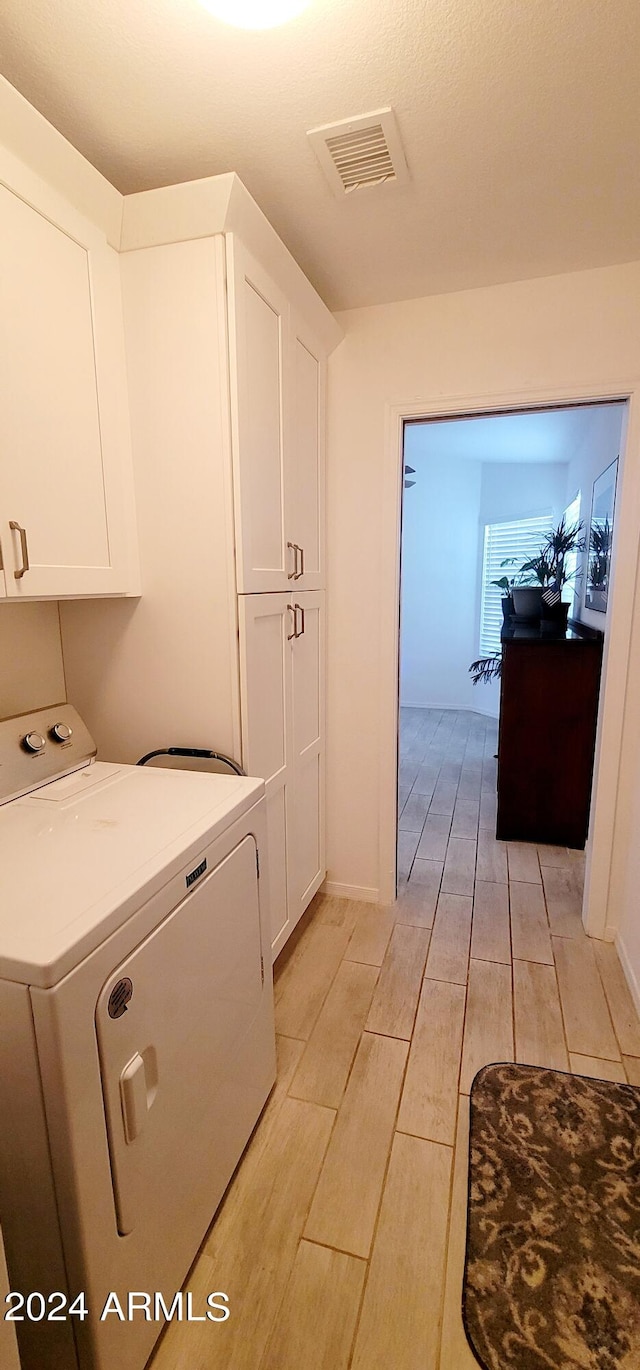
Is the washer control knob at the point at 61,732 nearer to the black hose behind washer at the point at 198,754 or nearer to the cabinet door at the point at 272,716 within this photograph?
the black hose behind washer at the point at 198,754

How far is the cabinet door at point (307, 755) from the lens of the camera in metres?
2.05

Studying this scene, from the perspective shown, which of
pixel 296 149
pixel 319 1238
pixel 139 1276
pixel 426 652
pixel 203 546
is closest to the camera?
pixel 139 1276

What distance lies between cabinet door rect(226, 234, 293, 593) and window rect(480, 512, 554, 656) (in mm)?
4067

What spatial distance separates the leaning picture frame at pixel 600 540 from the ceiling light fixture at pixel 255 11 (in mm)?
2004

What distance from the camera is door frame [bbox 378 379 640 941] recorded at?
6.57 feet

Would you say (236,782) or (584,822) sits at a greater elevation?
(236,782)

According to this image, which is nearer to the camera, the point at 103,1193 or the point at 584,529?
the point at 103,1193

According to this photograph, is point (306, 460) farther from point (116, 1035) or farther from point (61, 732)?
point (116, 1035)

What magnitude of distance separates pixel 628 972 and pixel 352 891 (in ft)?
3.56

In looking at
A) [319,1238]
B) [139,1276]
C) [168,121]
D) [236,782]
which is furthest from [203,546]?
[319,1238]

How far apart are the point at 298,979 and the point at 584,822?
5.69 ft

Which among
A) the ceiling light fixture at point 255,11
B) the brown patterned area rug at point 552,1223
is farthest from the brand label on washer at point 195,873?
the ceiling light fixture at point 255,11

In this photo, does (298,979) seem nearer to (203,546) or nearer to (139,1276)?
(139,1276)

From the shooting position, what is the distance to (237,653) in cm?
157
